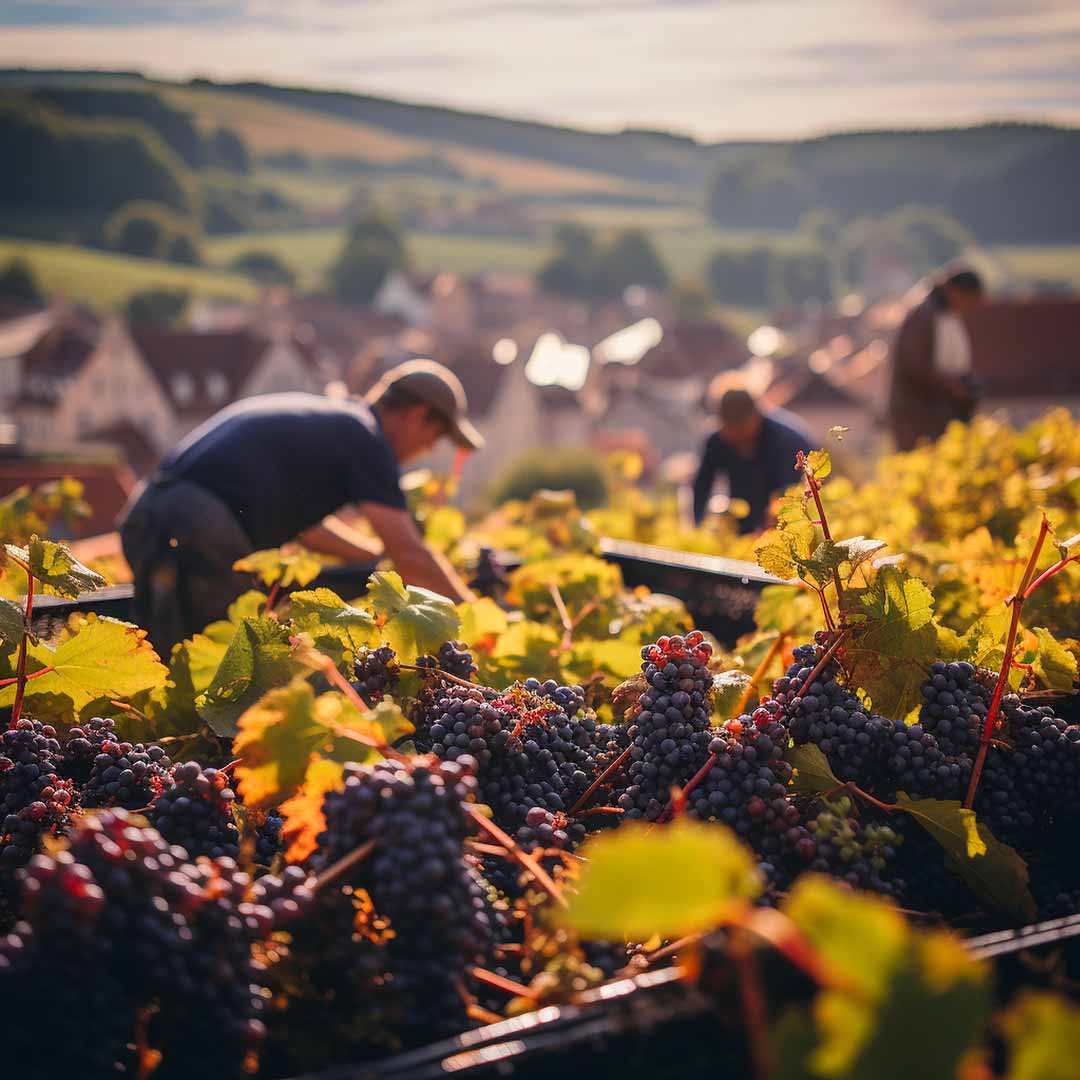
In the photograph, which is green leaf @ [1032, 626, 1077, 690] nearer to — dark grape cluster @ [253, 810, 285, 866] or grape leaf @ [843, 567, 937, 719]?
grape leaf @ [843, 567, 937, 719]

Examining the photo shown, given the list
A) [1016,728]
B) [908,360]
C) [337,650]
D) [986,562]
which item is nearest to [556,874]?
[337,650]

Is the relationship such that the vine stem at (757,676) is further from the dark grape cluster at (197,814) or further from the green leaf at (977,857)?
the dark grape cluster at (197,814)

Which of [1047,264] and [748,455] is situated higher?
[1047,264]

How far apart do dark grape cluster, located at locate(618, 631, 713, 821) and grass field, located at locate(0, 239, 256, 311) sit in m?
109

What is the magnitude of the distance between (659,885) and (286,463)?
3.53 m

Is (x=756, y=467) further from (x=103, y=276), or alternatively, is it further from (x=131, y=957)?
(x=103, y=276)

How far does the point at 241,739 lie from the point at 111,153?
14813 cm

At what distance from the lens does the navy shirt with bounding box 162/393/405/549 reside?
4.06 m

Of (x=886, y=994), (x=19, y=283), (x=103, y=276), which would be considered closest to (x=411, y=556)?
(x=886, y=994)

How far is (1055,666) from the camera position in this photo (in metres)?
1.93

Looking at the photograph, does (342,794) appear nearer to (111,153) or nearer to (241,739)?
(241,739)

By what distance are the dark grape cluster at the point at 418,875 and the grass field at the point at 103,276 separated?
109 m

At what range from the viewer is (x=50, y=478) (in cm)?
647

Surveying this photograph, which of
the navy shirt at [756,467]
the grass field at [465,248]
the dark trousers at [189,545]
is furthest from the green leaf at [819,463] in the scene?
the grass field at [465,248]
